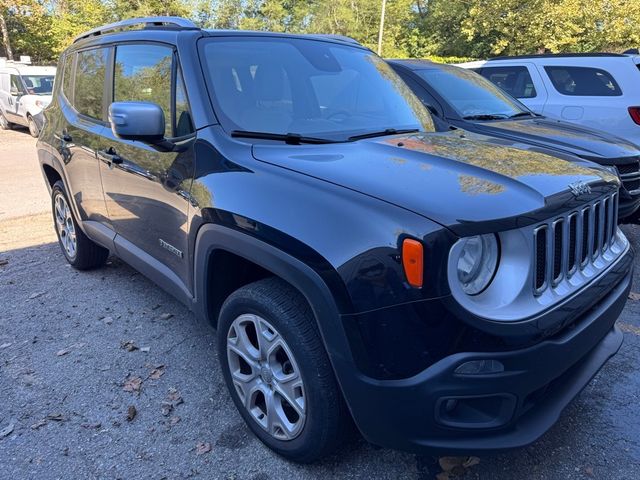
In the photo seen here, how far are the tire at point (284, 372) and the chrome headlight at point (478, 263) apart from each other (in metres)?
0.62

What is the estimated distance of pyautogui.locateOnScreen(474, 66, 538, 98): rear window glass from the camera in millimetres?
7285

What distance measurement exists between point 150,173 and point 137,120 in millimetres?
536

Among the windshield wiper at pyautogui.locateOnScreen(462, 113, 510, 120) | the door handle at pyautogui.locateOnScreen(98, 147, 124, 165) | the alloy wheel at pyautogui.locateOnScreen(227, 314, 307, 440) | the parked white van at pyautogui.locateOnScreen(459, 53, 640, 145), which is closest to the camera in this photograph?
the alloy wheel at pyautogui.locateOnScreen(227, 314, 307, 440)

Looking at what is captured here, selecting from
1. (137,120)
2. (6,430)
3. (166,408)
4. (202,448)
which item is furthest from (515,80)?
(6,430)

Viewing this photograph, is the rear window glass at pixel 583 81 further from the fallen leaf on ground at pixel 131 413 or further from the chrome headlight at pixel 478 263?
the fallen leaf on ground at pixel 131 413

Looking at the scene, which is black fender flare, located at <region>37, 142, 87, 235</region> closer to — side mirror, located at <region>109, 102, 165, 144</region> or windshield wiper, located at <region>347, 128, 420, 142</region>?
side mirror, located at <region>109, 102, 165, 144</region>

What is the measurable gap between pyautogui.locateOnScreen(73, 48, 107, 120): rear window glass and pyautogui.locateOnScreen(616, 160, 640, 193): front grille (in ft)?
14.4

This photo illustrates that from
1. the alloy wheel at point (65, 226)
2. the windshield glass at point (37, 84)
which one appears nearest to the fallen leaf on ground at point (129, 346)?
the alloy wheel at point (65, 226)

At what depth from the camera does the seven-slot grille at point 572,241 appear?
1.87 m

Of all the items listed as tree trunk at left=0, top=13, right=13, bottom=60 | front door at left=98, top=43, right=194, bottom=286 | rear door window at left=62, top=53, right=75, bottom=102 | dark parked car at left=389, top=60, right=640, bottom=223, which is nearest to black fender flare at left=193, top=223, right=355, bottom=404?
front door at left=98, top=43, right=194, bottom=286

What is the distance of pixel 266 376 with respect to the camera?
7.59ft

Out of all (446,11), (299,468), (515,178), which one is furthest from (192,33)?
(446,11)

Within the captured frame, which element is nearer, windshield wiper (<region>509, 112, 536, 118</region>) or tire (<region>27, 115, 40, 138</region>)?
windshield wiper (<region>509, 112, 536, 118</region>)

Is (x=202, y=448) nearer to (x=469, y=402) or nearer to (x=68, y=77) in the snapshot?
(x=469, y=402)
